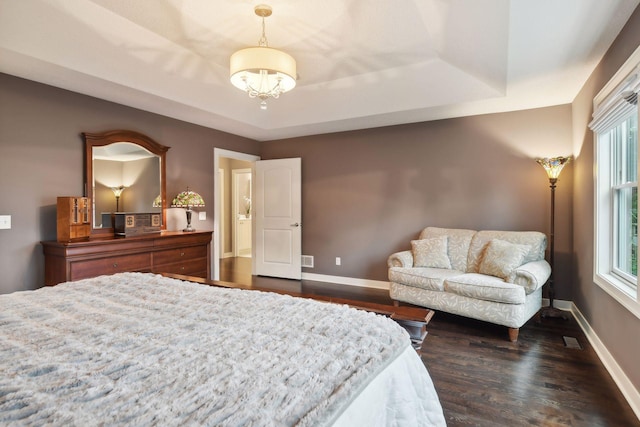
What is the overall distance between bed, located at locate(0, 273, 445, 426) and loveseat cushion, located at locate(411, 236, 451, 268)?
8.79 feet

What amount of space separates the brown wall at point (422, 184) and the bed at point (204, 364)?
134 inches

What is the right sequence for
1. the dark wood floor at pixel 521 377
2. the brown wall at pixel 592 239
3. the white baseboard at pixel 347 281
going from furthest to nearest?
the white baseboard at pixel 347 281
the brown wall at pixel 592 239
the dark wood floor at pixel 521 377

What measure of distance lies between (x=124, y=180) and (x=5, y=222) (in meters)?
1.12

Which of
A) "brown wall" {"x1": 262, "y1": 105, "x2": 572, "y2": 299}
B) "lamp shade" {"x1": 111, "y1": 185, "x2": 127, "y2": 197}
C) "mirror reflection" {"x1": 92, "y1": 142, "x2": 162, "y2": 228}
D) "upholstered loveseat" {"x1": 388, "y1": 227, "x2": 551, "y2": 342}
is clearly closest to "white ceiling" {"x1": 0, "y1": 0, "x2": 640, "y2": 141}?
"brown wall" {"x1": 262, "y1": 105, "x2": 572, "y2": 299}

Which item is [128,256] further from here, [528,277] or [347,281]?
[528,277]

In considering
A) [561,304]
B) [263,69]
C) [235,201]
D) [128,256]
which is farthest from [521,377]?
[235,201]

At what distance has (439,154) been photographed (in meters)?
4.51

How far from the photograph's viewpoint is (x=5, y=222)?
2.91 meters

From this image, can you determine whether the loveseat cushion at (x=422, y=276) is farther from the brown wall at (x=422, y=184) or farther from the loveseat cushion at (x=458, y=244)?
the brown wall at (x=422, y=184)

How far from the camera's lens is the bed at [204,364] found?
2.39 ft

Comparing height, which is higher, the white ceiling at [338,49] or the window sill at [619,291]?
the white ceiling at [338,49]

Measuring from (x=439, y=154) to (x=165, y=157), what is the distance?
11.4 feet

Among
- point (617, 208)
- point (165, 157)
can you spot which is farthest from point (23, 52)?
point (617, 208)

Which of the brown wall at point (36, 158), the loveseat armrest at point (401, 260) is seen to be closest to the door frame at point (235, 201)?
the brown wall at point (36, 158)
